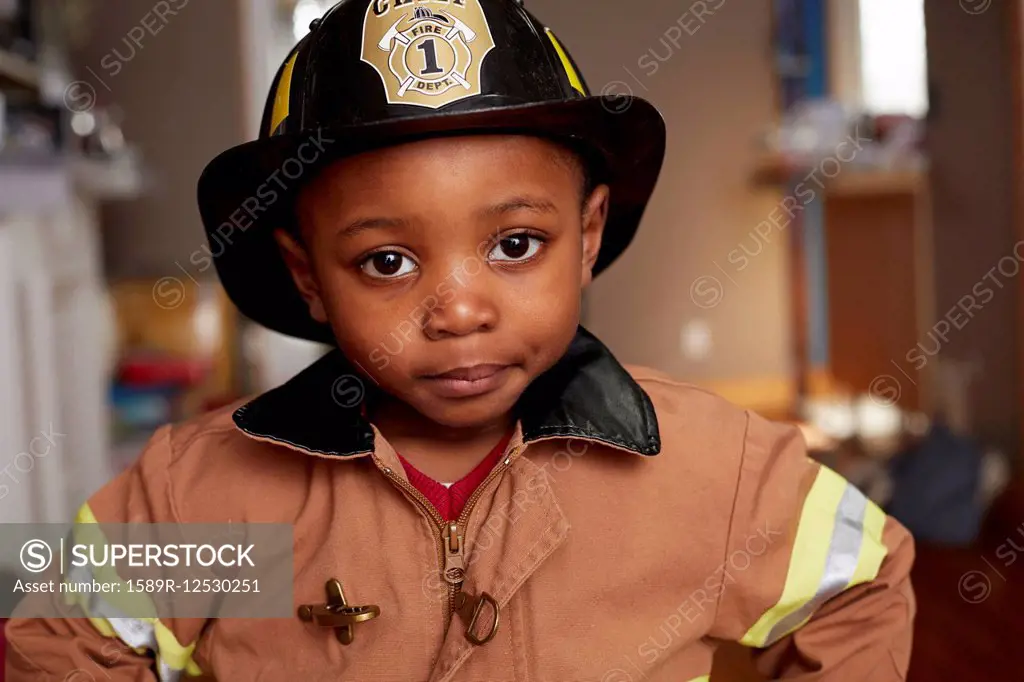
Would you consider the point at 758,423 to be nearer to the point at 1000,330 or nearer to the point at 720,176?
the point at 1000,330

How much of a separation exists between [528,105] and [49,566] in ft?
1.94

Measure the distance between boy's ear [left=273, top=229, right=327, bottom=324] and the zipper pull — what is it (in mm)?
221

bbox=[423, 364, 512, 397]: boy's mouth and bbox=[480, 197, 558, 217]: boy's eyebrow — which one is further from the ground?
bbox=[480, 197, 558, 217]: boy's eyebrow

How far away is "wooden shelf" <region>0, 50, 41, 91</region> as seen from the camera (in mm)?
2383

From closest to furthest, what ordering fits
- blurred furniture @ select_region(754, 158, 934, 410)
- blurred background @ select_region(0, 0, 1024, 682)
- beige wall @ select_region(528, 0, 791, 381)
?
blurred background @ select_region(0, 0, 1024, 682) < blurred furniture @ select_region(754, 158, 934, 410) < beige wall @ select_region(528, 0, 791, 381)

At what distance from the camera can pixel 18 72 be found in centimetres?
248

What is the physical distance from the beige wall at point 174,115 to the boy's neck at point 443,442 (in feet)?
10.4

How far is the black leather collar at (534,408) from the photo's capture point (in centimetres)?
82

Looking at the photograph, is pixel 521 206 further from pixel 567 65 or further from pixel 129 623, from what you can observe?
pixel 129 623

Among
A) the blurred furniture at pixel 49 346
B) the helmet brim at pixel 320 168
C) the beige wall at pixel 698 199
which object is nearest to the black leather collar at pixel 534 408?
the helmet brim at pixel 320 168

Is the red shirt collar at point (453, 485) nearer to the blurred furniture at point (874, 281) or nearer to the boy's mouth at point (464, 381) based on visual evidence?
the boy's mouth at point (464, 381)

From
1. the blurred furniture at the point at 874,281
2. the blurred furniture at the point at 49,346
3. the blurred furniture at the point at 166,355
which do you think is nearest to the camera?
the blurred furniture at the point at 49,346

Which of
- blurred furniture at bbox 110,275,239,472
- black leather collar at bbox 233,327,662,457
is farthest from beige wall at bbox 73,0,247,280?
black leather collar at bbox 233,327,662,457

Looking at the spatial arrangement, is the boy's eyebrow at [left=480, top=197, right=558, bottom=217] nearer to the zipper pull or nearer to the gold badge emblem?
the gold badge emblem
